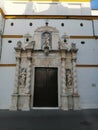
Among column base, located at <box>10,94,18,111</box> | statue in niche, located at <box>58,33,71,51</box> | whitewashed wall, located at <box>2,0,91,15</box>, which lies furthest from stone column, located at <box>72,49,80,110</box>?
whitewashed wall, located at <box>2,0,91,15</box>

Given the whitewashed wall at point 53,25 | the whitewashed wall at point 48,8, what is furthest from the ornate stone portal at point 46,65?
the whitewashed wall at point 48,8

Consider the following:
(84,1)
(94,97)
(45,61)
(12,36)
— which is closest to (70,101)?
(94,97)

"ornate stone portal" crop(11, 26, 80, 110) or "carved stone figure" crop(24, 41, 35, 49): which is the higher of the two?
"carved stone figure" crop(24, 41, 35, 49)

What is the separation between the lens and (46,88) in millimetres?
11039

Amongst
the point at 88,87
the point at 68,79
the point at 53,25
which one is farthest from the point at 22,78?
the point at 53,25

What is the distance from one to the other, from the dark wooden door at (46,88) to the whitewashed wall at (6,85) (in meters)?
1.57

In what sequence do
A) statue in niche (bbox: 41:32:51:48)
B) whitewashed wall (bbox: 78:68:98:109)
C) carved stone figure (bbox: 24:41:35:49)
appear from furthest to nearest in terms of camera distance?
statue in niche (bbox: 41:32:51:48) → carved stone figure (bbox: 24:41:35:49) → whitewashed wall (bbox: 78:68:98:109)

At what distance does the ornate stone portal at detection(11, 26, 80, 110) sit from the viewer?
10.6 m

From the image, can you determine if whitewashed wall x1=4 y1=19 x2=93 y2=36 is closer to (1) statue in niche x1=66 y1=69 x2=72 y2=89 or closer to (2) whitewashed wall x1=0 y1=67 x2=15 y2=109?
(2) whitewashed wall x1=0 y1=67 x2=15 y2=109

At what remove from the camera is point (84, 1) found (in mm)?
13906

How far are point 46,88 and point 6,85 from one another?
2.55 m

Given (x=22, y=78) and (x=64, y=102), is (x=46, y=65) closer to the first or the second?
(x=22, y=78)

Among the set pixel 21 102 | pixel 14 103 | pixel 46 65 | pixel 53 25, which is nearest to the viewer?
pixel 14 103

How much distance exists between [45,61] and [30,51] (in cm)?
119
